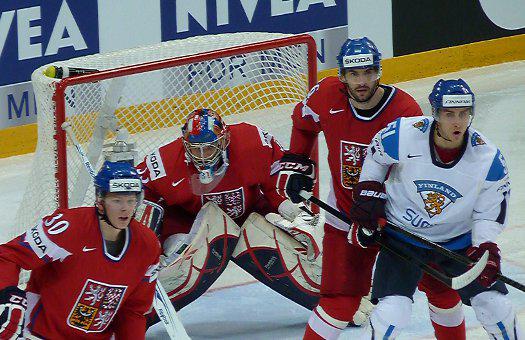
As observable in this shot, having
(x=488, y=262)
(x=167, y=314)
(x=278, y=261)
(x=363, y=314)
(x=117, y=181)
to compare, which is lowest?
(x=363, y=314)

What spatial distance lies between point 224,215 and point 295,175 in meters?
0.46

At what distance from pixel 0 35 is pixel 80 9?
0.46 metres

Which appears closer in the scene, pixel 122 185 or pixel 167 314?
pixel 122 185

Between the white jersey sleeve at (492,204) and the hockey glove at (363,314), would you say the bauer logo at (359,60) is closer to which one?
the white jersey sleeve at (492,204)

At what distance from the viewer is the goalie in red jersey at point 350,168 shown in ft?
14.0

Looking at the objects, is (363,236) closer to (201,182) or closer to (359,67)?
(359,67)

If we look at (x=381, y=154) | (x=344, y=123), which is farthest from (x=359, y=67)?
(x=381, y=154)

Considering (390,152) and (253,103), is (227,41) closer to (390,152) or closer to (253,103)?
(253,103)

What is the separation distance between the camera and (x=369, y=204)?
13.4 feet

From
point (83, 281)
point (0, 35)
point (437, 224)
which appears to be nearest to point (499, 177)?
point (437, 224)

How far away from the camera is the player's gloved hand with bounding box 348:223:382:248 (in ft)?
13.6

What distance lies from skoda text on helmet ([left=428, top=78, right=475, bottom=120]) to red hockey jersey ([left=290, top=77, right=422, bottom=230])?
1.40ft

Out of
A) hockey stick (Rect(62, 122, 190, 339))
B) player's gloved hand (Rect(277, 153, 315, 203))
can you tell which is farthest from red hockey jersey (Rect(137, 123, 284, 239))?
Answer: hockey stick (Rect(62, 122, 190, 339))

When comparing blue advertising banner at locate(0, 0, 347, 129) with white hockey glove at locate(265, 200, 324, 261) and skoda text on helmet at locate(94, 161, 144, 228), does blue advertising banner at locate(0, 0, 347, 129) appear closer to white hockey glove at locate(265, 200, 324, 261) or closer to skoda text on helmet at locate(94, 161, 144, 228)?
white hockey glove at locate(265, 200, 324, 261)
